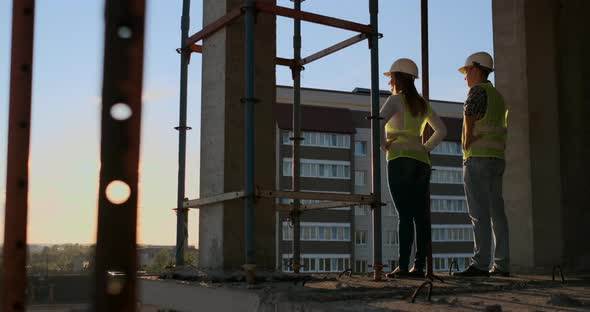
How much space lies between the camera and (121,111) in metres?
1.44

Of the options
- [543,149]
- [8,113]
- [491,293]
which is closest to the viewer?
[8,113]

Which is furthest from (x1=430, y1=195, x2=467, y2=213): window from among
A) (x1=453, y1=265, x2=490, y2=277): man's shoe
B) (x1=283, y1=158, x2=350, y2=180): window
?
(x1=453, y1=265, x2=490, y2=277): man's shoe

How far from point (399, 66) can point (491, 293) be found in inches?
98.5

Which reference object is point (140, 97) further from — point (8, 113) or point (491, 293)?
point (491, 293)

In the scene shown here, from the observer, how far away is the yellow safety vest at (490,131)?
656cm

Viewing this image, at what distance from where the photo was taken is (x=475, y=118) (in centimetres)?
653

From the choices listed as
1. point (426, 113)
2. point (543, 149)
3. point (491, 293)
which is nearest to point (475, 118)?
point (426, 113)

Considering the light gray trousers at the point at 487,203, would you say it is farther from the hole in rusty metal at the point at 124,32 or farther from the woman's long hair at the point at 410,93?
the hole in rusty metal at the point at 124,32

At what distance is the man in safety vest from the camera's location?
652 centimetres

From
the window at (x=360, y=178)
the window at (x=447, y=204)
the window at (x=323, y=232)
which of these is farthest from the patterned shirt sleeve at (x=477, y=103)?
the window at (x=447, y=204)

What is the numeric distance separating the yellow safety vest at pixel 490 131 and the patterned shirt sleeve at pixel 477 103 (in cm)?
4

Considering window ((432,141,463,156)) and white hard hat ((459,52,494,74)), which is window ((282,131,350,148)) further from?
white hard hat ((459,52,494,74))

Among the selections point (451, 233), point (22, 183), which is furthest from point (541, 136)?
point (451, 233)

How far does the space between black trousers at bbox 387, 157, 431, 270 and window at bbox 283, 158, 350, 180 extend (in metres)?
58.7
